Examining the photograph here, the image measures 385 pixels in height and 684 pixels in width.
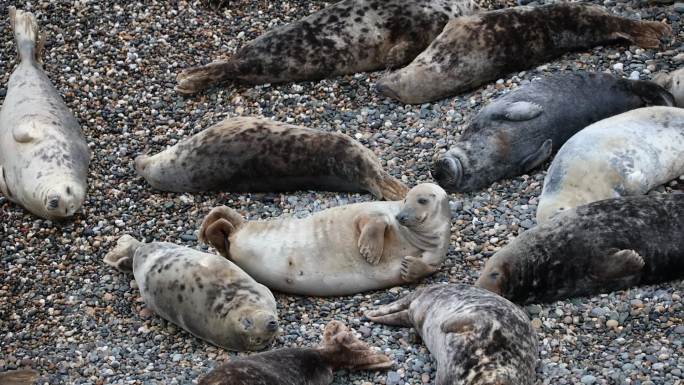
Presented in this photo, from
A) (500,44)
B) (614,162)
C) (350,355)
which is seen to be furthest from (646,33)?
(350,355)

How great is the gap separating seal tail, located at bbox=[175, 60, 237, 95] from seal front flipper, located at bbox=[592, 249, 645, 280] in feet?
12.5

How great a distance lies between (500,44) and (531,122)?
1.04m

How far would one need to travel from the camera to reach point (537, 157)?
8078mm

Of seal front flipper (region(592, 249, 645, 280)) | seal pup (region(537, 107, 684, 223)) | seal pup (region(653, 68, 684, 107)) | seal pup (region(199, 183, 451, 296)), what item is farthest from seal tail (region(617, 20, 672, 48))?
seal front flipper (region(592, 249, 645, 280))

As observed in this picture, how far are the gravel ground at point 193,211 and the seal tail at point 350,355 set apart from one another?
6 cm

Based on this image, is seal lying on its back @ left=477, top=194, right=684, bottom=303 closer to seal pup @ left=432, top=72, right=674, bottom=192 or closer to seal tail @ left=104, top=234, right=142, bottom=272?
seal pup @ left=432, top=72, right=674, bottom=192

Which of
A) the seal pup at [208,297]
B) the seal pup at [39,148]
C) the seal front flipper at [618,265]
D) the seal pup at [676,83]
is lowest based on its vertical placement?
the seal pup at [39,148]

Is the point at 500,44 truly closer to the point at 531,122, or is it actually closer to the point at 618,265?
the point at 531,122

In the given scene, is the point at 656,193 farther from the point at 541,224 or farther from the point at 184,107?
the point at 184,107

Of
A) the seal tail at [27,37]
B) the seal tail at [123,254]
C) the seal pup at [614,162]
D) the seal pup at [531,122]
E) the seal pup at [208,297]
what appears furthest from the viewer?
the seal tail at [27,37]

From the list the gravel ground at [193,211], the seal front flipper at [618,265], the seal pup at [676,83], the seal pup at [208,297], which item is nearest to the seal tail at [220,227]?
the seal pup at [208,297]

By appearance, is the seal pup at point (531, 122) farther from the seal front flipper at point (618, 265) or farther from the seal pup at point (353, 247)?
the seal front flipper at point (618, 265)

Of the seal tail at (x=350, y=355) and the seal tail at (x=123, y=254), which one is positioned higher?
the seal tail at (x=350, y=355)

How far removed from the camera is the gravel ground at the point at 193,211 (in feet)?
21.3
